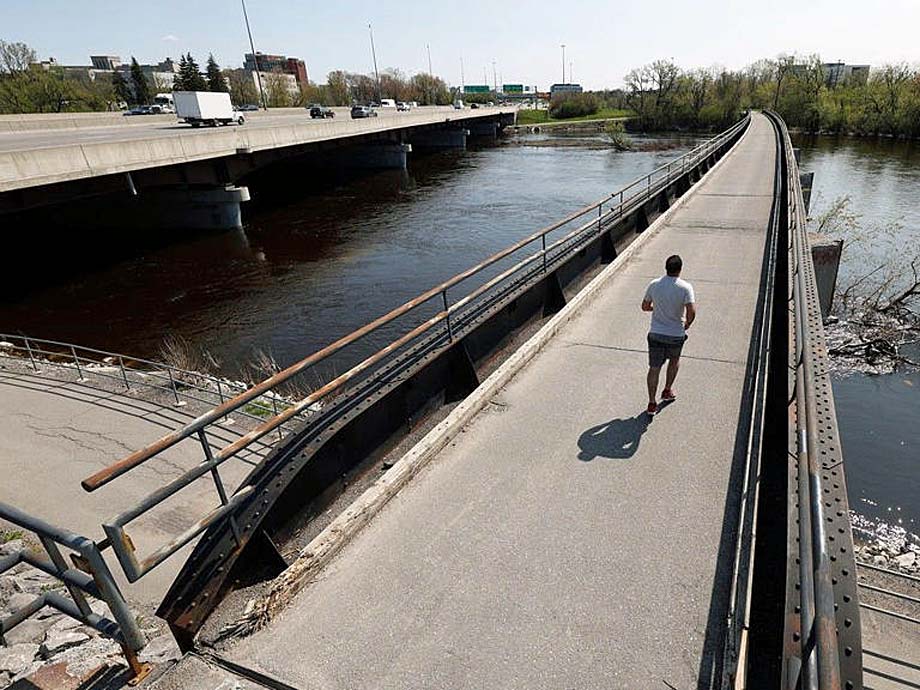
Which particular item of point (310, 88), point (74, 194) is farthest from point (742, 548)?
point (310, 88)

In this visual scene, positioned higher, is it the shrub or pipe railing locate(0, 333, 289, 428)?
the shrub

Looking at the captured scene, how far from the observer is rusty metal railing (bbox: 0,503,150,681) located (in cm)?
329

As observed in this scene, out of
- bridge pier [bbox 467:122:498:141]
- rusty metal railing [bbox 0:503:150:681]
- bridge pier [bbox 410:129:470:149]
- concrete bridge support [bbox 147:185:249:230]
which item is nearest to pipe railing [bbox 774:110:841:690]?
rusty metal railing [bbox 0:503:150:681]

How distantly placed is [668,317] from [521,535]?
9.71 feet

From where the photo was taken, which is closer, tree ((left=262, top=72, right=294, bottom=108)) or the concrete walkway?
the concrete walkway

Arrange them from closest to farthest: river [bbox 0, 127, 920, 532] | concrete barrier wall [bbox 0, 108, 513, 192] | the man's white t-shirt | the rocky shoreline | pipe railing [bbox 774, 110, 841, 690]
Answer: pipe railing [bbox 774, 110, 841, 690], the rocky shoreline, the man's white t-shirt, river [bbox 0, 127, 920, 532], concrete barrier wall [bbox 0, 108, 513, 192]

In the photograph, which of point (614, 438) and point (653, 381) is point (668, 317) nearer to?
point (653, 381)

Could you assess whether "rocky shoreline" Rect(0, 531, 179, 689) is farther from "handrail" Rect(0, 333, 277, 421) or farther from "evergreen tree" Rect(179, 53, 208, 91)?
"evergreen tree" Rect(179, 53, 208, 91)

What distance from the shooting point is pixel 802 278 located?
7059 mm

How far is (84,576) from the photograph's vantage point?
3600 millimetres

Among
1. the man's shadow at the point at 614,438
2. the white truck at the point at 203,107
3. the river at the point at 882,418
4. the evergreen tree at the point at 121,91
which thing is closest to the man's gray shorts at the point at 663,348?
the man's shadow at the point at 614,438

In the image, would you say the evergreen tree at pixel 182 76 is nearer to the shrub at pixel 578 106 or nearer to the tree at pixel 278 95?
the tree at pixel 278 95

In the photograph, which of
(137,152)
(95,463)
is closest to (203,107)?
(137,152)

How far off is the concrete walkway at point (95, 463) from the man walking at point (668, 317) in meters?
6.68
